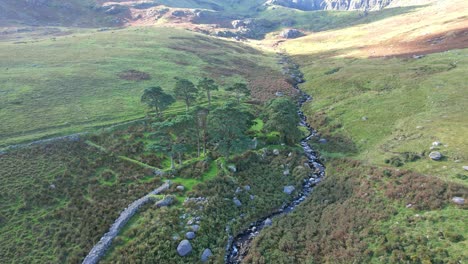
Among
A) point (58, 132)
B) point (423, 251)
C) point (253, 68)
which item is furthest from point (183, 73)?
point (423, 251)

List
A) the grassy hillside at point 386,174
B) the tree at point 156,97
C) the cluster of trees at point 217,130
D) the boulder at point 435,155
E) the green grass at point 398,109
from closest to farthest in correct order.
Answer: the grassy hillside at point 386,174 → the boulder at point 435,155 → the cluster of trees at point 217,130 → the green grass at point 398,109 → the tree at point 156,97

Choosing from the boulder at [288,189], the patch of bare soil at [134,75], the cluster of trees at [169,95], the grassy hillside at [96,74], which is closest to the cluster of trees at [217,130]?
the boulder at [288,189]

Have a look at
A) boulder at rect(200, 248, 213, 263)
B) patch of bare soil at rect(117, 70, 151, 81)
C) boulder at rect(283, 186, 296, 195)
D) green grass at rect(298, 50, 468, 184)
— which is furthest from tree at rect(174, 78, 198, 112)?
boulder at rect(200, 248, 213, 263)

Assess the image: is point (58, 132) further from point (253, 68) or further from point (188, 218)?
point (253, 68)

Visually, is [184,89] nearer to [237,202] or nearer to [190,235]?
[237,202]

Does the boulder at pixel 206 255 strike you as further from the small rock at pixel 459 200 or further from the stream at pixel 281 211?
the small rock at pixel 459 200

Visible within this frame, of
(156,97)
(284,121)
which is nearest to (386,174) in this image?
(284,121)
